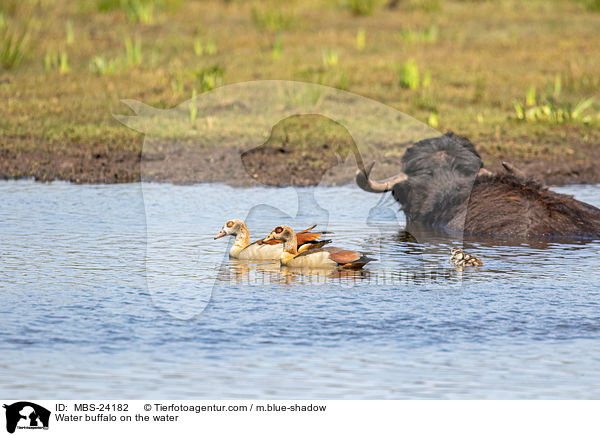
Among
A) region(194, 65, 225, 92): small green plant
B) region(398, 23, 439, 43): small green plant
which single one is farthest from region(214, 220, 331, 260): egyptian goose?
region(398, 23, 439, 43): small green plant

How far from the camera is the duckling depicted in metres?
9.18

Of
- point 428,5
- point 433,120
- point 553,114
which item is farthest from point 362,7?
point 433,120

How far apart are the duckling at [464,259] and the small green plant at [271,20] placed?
1414cm

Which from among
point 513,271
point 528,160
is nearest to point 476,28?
point 528,160

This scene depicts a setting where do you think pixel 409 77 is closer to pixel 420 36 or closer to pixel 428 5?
pixel 420 36

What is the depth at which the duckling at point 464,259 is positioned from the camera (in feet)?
30.1

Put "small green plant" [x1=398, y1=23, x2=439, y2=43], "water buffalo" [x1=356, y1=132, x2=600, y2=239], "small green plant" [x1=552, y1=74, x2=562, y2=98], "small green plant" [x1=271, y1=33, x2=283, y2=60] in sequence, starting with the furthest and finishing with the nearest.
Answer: "small green plant" [x1=398, y1=23, x2=439, y2=43] < "small green plant" [x1=271, y1=33, x2=283, y2=60] < "small green plant" [x1=552, y1=74, x2=562, y2=98] < "water buffalo" [x1=356, y1=132, x2=600, y2=239]

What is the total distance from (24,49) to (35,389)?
45.8 ft

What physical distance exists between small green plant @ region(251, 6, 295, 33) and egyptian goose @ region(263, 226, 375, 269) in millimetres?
14101

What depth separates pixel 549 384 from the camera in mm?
6145

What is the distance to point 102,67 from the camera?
1827 cm

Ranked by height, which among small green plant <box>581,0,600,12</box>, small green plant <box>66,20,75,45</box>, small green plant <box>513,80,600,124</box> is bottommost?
small green plant <box>513,80,600,124</box>
